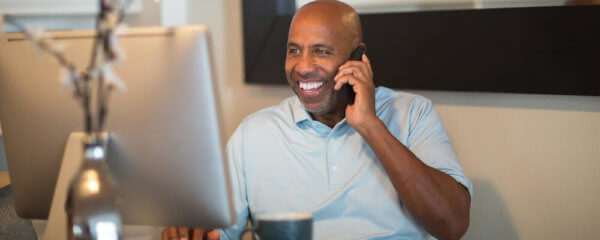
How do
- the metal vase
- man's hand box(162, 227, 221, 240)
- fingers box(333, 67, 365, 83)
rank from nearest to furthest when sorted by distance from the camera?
the metal vase < man's hand box(162, 227, 221, 240) < fingers box(333, 67, 365, 83)

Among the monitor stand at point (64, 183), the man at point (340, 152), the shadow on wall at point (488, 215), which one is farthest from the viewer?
the shadow on wall at point (488, 215)

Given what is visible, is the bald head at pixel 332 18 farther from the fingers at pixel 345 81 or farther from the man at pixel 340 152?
the fingers at pixel 345 81

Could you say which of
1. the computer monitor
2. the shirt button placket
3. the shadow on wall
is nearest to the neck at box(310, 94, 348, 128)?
the shirt button placket

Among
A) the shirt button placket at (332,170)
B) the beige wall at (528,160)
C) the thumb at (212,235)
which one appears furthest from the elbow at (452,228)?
the thumb at (212,235)

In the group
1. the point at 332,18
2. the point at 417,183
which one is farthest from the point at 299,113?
the point at 417,183

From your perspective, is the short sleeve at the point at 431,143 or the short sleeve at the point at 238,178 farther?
the short sleeve at the point at 238,178

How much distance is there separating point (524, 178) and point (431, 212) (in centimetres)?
50

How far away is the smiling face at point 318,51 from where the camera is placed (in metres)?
1.59

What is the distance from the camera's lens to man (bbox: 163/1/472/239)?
4.66 feet

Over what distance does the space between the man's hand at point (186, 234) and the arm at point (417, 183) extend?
0.44 m

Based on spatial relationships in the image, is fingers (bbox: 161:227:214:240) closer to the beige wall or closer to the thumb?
the thumb

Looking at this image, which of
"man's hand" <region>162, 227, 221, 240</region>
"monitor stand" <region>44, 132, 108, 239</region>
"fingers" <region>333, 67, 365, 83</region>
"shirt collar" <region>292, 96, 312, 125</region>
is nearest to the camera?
"monitor stand" <region>44, 132, 108, 239</region>

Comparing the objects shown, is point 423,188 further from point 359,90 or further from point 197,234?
point 197,234

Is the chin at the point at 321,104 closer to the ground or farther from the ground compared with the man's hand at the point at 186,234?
farther from the ground
